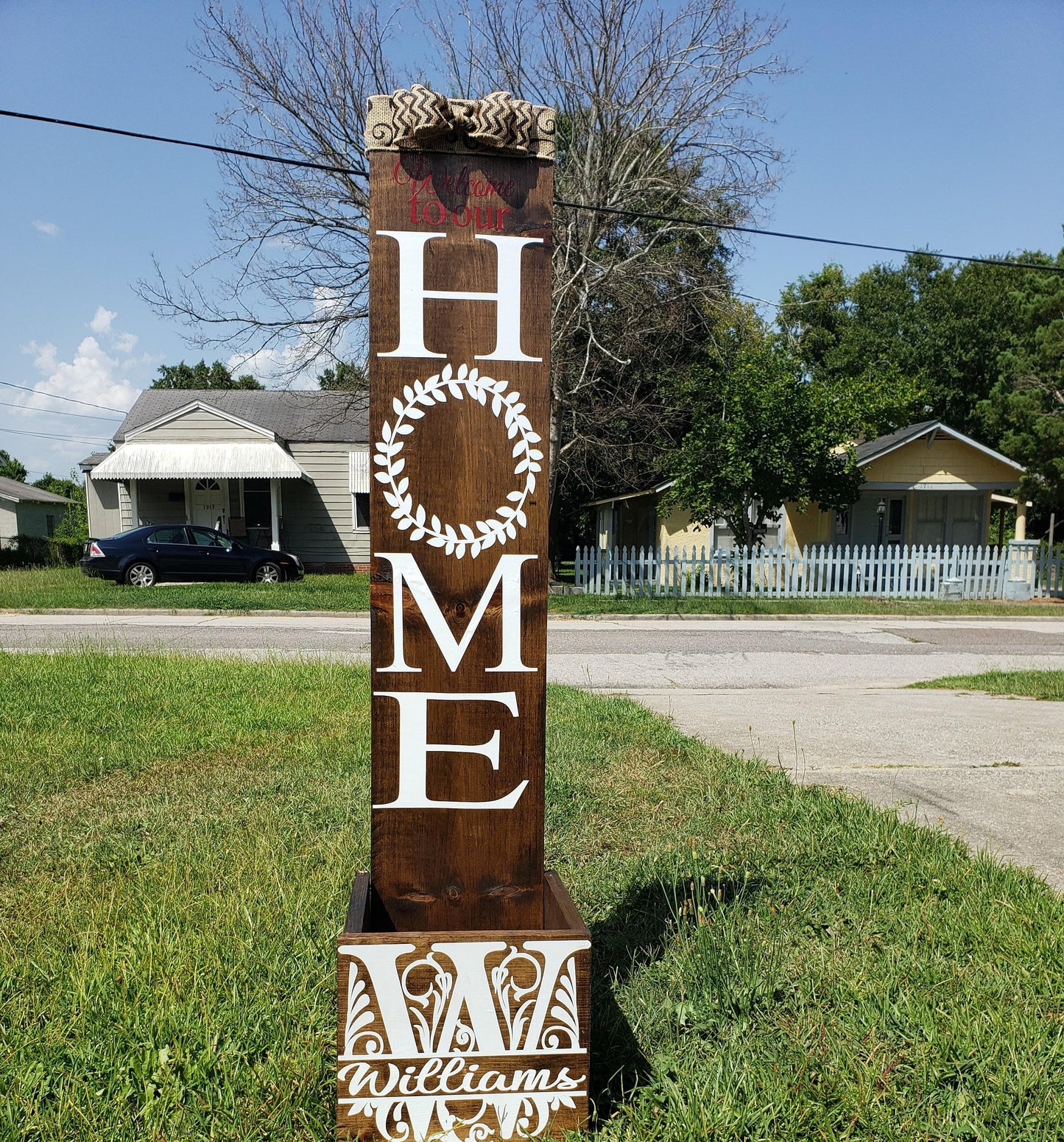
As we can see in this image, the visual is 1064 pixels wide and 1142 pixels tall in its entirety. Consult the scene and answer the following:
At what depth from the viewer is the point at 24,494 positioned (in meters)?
41.6

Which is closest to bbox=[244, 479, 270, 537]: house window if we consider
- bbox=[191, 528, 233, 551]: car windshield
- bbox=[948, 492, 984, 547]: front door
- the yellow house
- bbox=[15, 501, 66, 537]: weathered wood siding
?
bbox=[191, 528, 233, 551]: car windshield

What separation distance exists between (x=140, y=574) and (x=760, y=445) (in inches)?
551

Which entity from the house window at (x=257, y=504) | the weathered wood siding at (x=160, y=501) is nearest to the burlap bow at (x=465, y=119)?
the house window at (x=257, y=504)

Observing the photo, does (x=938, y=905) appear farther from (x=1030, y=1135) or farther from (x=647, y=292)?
(x=647, y=292)

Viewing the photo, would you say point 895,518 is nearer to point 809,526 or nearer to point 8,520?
point 809,526

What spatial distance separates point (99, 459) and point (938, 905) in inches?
1235

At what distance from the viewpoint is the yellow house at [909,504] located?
24.8m

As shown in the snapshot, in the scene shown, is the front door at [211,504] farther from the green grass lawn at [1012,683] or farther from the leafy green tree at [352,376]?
the green grass lawn at [1012,683]

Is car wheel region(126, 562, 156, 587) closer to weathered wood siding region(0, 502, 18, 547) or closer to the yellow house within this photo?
the yellow house

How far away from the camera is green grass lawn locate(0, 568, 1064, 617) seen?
16.6m

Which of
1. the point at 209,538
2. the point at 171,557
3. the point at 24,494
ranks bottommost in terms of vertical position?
the point at 171,557

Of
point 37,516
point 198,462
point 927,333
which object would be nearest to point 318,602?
point 198,462

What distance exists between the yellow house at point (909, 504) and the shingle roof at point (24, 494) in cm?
2779

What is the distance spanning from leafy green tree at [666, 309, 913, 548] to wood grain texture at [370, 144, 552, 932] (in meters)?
18.2
